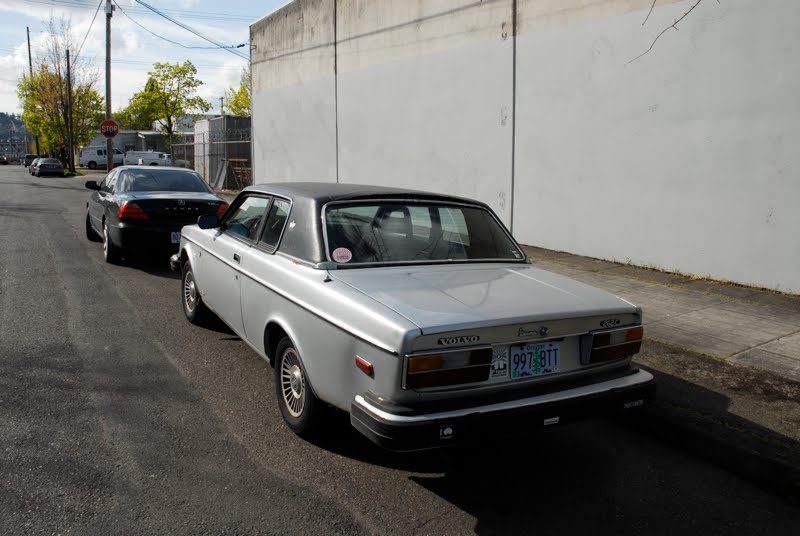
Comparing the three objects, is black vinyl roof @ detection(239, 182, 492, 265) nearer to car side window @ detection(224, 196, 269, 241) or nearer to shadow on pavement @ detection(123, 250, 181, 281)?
car side window @ detection(224, 196, 269, 241)

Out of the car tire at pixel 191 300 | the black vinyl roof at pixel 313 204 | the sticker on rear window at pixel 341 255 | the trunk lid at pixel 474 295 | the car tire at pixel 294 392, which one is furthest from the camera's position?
the car tire at pixel 191 300

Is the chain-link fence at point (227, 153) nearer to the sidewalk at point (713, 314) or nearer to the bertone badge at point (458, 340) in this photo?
the sidewalk at point (713, 314)

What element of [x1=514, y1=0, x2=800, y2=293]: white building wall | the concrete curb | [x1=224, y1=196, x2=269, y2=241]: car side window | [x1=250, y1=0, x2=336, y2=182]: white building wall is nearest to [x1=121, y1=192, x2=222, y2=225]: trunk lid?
[x1=224, y1=196, x2=269, y2=241]: car side window

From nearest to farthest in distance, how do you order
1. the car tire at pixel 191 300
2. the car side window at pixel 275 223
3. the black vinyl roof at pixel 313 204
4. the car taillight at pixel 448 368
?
the car taillight at pixel 448 368
the black vinyl roof at pixel 313 204
the car side window at pixel 275 223
the car tire at pixel 191 300

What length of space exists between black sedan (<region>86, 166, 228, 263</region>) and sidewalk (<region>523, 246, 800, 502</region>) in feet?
17.8

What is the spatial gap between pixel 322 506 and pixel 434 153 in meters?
10.4

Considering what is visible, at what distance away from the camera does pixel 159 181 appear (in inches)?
401

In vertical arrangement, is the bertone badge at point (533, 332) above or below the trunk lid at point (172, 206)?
below

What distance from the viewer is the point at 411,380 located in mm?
3062

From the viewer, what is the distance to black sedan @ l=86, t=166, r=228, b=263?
9188 mm

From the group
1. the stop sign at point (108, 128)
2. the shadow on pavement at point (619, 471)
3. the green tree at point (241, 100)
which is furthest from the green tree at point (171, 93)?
the shadow on pavement at point (619, 471)

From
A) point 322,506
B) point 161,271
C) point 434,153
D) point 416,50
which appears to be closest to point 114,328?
point 161,271

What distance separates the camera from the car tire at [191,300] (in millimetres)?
6297

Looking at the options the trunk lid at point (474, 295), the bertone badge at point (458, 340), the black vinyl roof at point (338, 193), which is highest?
the black vinyl roof at point (338, 193)
